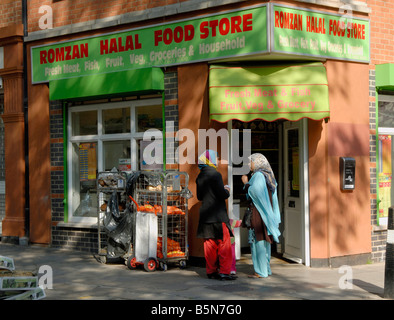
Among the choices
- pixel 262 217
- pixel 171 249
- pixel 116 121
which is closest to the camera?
pixel 262 217

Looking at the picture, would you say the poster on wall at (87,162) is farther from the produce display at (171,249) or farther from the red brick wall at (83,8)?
the produce display at (171,249)

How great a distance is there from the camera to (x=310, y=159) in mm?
10086

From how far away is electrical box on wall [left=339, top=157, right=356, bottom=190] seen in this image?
10125 mm

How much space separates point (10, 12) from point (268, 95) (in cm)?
653

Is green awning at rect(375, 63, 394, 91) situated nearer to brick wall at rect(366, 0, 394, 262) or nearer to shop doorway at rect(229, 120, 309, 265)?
brick wall at rect(366, 0, 394, 262)

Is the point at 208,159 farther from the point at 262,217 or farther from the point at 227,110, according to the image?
the point at 262,217

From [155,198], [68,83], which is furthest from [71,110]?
[155,198]

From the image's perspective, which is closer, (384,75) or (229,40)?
(229,40)

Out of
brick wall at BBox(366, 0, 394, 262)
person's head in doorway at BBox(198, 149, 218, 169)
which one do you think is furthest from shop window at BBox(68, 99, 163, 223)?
brick wall at BBox(366, 0, 394, 262)

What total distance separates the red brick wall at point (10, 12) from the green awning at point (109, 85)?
197 centimetres

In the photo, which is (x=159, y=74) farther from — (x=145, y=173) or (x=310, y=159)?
(x=310, y=159)

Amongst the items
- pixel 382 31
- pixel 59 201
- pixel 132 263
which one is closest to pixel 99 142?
pixel 59 201

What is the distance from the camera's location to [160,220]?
32.8 feet

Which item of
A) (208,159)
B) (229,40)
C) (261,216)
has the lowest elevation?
(261,216)
